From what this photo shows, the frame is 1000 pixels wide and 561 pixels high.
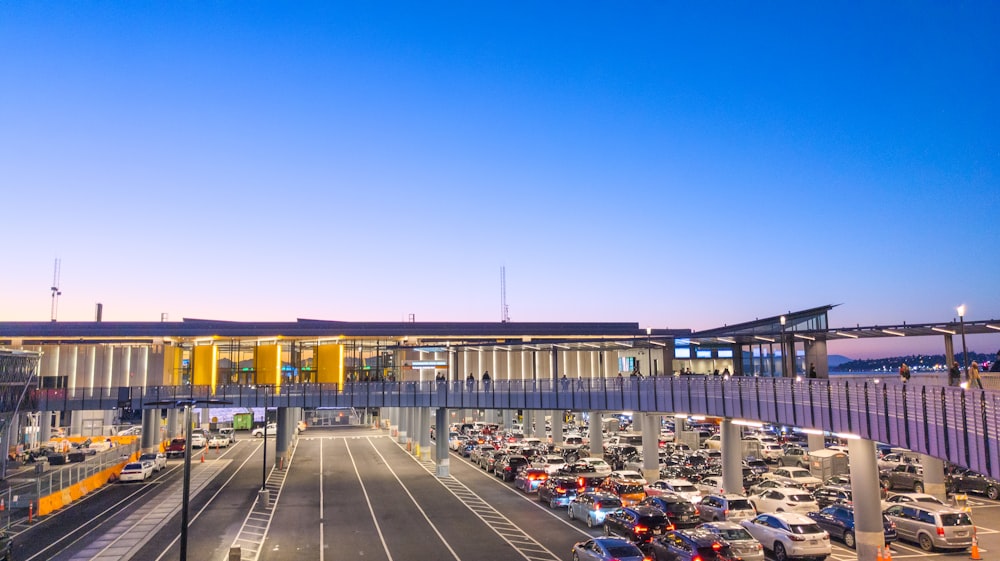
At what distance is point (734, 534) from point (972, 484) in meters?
24.0

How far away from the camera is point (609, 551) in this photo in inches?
990

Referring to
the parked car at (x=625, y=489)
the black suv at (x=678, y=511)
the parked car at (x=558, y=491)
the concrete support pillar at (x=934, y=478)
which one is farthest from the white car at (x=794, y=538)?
the concrete support pillar at (x=934, y=478)

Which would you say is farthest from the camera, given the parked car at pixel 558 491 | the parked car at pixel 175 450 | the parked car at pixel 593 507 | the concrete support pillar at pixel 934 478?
the parked car at pixel 175 450

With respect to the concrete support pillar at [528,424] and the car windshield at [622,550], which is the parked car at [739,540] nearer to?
the car windshield at [622,550]

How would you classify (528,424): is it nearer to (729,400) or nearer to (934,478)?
(934,478)

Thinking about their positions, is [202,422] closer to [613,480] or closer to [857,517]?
[613,480]

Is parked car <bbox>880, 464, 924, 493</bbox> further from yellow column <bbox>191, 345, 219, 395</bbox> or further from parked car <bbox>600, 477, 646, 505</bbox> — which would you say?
yellow column <bbox>191, 345, 219, 395</bbox>

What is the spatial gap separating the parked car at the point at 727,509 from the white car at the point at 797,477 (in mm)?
10054

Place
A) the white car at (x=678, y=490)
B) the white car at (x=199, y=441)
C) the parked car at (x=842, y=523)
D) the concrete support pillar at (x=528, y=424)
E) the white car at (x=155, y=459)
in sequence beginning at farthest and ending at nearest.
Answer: the concrete support pillar at (x=528, y=424) < the white car at (x=199, y=441) < the white car at (x=155, y=459) < the white car at (x=678, y=490) < the parked car at (x=842, y=523)

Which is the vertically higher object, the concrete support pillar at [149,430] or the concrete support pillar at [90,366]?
the concrete support pillar at [90,366]

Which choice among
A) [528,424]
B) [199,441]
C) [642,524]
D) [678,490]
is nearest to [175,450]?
[199,441]

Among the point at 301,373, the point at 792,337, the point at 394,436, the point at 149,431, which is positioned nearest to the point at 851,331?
the point at 792,337

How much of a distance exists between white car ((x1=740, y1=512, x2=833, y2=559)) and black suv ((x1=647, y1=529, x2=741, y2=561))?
10.6ft

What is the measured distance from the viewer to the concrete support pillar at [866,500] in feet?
89.9
